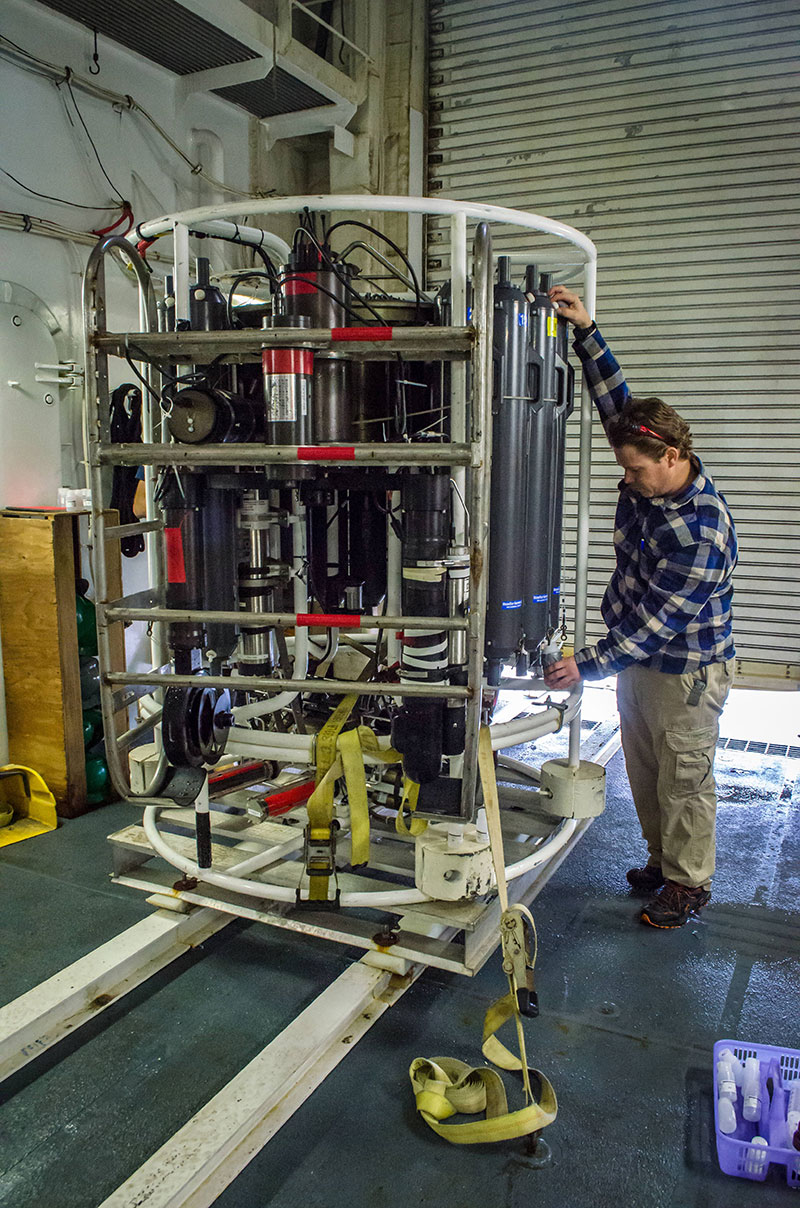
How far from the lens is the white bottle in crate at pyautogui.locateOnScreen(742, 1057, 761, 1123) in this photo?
212cm

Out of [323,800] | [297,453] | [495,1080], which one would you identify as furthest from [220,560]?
[495,1080]

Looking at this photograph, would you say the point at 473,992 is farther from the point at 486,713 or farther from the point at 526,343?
the point at 526,343

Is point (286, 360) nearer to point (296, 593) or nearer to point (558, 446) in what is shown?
point (296, 593)

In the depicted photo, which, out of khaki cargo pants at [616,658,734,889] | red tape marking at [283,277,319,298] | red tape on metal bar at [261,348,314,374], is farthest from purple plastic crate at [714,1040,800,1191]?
red tape marking at [283,277,319,298]

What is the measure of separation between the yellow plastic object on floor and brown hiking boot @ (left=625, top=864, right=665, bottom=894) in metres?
2.70

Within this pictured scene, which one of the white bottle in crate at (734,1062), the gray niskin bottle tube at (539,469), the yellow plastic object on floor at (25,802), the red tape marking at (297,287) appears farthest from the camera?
the yellow plastic object on floor at (25,802)

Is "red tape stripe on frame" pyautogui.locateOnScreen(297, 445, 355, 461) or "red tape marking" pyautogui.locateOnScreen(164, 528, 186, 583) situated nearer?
"red tape stripe on frame" pyautogui.locateOnScreen(297, 445, 355, 461)

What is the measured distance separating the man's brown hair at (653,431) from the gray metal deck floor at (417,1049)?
5.89 feet

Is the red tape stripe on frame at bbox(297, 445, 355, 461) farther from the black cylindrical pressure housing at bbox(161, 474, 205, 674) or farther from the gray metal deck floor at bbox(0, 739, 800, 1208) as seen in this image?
the gray metal deck floor at bbox(0, 739, 800, 1208)

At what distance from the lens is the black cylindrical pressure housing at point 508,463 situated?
2.76m

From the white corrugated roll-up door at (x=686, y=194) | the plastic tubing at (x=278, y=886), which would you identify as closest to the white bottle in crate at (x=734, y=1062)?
the plastic tubing at (x=278, y=886)

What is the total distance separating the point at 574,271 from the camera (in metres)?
3.66

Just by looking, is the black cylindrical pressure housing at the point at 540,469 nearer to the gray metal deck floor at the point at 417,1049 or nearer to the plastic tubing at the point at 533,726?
the plastic tubing at the point at 533,726

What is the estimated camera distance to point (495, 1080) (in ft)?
7.28
